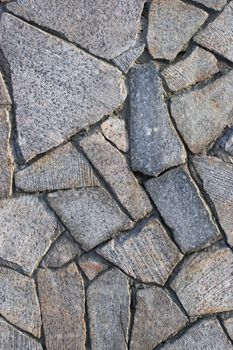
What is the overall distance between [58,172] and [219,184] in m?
0.52

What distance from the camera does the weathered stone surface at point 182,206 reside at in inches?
83.6

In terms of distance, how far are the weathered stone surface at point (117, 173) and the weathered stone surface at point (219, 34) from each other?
0.45m

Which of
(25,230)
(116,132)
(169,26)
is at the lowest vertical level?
(25,230)

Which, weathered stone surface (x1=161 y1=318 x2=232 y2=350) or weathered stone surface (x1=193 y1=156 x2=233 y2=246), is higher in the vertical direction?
weathered stone surface (x1=193 y1=156 x2=233 y2=246)

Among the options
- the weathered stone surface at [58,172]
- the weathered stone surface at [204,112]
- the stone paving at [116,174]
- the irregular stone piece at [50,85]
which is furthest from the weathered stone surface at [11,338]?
the weathered stone surface at [204,112]

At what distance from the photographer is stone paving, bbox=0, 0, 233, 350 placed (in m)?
2.03

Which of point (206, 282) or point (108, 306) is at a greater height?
point (206, 282)

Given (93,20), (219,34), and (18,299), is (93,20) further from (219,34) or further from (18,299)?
(18,299)

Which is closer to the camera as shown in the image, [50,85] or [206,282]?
[50,85]

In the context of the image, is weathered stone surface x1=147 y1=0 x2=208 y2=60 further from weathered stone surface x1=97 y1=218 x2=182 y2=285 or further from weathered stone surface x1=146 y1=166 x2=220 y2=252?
weathered stone surface x1=97 y1=218 x2=182 y2=285

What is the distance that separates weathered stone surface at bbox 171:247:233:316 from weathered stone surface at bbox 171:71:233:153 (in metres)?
0.35

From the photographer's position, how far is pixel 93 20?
2.03 meters

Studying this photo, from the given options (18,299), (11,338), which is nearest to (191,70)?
(18,299)

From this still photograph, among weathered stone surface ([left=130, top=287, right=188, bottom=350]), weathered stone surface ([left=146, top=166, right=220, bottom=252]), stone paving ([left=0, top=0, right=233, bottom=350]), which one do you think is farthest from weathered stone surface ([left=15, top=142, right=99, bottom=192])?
weathered stone surface ([left=130, top=287, right=188, bottom=350])
